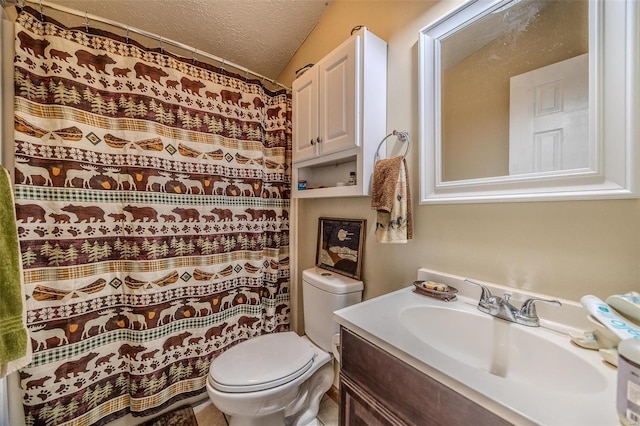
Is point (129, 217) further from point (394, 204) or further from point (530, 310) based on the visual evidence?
point (530, 310)

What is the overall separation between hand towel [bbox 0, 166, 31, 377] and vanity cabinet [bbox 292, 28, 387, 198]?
1150 mm

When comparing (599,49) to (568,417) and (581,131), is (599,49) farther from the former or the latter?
(568,417)

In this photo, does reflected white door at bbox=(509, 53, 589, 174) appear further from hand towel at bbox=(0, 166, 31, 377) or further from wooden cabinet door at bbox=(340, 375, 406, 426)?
hand towel at bbox=(0, 166, 31, 377)

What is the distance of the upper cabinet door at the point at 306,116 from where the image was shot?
138 centimetres

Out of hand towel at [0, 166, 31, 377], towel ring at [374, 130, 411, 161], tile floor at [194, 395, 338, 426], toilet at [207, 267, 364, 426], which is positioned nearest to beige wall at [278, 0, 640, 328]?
towel ring at [374, 130, 411, 161]

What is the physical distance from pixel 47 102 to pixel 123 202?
501 mm

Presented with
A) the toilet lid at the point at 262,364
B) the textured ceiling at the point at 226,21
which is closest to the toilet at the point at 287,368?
the toilet lid at the point at 262,364

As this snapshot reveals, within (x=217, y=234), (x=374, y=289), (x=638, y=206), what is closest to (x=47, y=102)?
(x=217, y=234)

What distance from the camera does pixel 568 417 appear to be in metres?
0.40

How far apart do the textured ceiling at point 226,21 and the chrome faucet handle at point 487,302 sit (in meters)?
1.77

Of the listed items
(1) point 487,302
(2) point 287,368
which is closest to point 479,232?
(1) point 487,302

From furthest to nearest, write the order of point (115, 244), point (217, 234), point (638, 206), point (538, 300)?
1. point (217, 234)
2. point (115, 244)
3. point (538, 300)
4. point (638, 206)

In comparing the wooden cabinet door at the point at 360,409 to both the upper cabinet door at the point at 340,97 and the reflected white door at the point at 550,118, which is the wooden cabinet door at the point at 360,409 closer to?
the reflected white door at the point at 550,118

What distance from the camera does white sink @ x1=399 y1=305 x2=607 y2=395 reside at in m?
0.58
